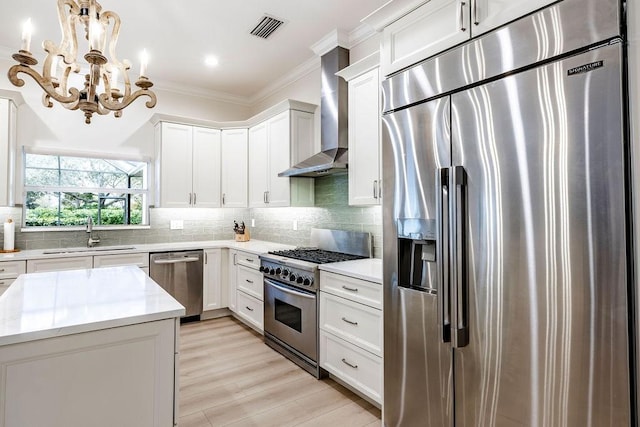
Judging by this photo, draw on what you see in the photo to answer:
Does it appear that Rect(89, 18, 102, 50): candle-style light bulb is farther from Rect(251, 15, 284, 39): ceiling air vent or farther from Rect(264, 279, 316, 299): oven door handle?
Rect(264, 279, 316, 299): oven door handle

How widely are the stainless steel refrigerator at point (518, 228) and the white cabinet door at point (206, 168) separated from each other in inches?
128

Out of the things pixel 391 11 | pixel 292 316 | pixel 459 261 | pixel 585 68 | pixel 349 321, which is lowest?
pixel 292 316

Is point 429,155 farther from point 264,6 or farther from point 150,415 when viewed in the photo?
point 264,6

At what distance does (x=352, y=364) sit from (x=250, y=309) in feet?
5.56

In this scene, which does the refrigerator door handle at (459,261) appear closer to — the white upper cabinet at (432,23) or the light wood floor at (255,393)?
the white upper cabinet at (432,23)

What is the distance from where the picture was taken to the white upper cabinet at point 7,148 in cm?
338

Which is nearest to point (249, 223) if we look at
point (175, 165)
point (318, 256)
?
point (175, 165)

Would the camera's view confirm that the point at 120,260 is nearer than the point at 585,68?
No

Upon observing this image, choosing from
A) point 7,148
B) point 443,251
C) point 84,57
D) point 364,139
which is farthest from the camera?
point 7,148

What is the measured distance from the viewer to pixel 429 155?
5.72 ft

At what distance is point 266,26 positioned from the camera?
322 centimetres

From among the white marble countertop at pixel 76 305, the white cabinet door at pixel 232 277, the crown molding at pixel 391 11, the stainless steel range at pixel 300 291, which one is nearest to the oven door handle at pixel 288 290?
the stainless steel range at pixel 300 291

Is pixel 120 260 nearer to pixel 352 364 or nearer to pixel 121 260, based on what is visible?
pixel 121 260

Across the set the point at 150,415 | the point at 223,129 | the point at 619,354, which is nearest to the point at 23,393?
the point at 150,415
